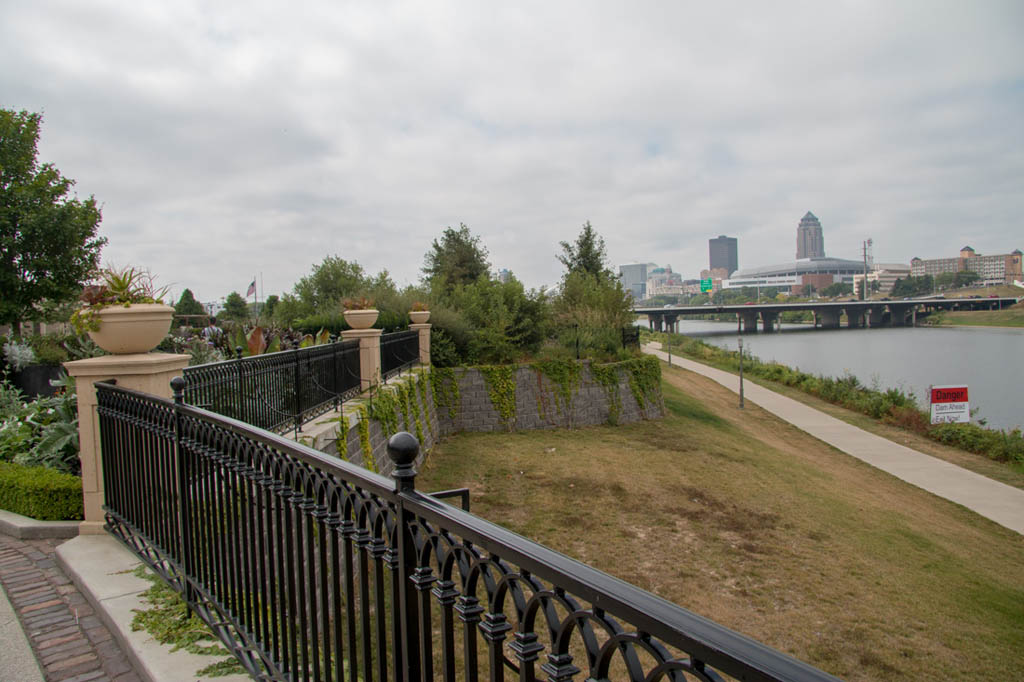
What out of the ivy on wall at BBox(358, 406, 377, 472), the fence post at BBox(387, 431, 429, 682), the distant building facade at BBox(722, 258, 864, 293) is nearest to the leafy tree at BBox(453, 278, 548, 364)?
the ivy on wall at BBox(358, 406, 377, 472)

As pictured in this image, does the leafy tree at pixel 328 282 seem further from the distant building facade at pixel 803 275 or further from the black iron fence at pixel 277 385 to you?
the distant building facade at pixel 803 275

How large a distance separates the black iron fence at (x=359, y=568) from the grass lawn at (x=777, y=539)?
6.50m

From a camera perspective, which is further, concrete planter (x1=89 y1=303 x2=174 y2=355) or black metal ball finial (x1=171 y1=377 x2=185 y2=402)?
concrete planter (x1=89 y1=303 x2=174 y2=355)

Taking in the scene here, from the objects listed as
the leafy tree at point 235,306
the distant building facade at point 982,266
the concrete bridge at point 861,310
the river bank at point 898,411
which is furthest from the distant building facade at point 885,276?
the leafy tree at point 235,306

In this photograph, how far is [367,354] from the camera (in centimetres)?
1205

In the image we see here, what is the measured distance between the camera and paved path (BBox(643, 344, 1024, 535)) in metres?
15.8

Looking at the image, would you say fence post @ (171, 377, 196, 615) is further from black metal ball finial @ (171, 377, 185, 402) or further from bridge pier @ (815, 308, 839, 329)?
bridge pier @ (815, 308, 839, 329)

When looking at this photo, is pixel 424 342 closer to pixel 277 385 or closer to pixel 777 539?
pixel 277 385

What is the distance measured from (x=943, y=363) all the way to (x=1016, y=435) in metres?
27.4

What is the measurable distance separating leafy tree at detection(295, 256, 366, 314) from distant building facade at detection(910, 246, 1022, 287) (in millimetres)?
137985

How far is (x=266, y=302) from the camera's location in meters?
37.2

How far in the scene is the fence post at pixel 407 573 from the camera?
71.6 inches

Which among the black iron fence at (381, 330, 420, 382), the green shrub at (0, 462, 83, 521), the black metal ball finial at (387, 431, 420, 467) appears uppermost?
the black metal ball finial at (387, 431, 420, 467)

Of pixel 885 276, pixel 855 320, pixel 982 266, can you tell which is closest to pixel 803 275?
pixel 885 276
